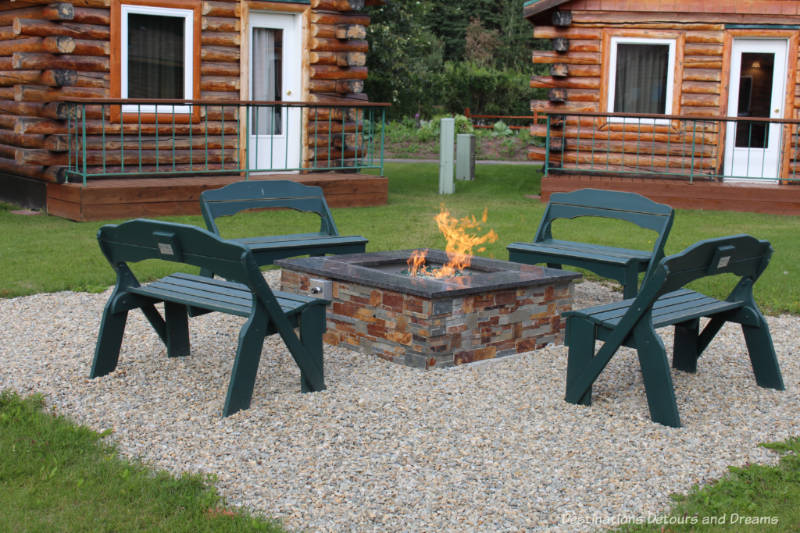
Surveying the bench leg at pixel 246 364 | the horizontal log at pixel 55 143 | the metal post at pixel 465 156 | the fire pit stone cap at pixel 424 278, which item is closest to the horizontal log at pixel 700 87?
the metal post at pixel 465 156

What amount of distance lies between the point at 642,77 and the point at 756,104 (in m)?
1.82

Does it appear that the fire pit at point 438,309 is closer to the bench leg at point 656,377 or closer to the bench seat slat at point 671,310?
the bench seat slat at point 671,310

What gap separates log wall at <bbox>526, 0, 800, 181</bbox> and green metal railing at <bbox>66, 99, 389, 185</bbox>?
11.0 feet

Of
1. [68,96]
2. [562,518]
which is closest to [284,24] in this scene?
[68,96]

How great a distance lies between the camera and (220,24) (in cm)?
1351

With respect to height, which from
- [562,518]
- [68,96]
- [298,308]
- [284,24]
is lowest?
[562,518]

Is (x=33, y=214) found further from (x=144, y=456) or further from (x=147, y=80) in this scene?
(x=144, y=456)

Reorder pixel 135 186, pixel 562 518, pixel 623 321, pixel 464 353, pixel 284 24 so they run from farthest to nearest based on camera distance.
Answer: pixel 284 24
pixel 135 186
pixel 464 353
pixel 623 321
pixel 562 518

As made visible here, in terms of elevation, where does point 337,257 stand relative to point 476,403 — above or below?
above

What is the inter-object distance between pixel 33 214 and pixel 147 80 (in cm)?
237

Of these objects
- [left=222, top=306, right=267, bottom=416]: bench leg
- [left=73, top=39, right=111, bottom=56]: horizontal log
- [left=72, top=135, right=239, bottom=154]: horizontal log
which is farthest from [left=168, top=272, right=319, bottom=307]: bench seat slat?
[left=73, top=39, right=111, bottom=56]: horizontal log

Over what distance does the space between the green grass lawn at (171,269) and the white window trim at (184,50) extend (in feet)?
6.69

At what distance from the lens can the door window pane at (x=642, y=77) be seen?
15508 mm

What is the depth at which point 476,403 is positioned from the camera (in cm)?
493
